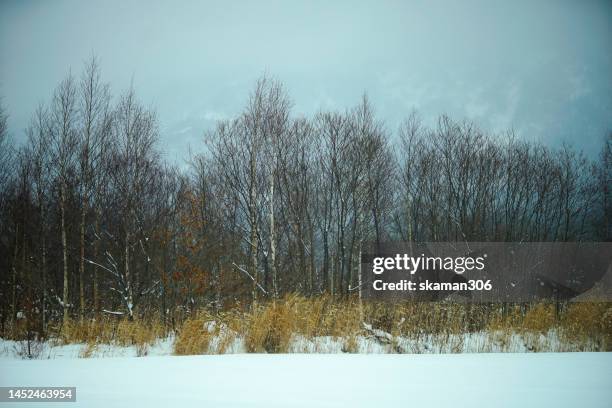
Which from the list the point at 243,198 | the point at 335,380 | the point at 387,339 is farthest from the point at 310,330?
the point at 243,198

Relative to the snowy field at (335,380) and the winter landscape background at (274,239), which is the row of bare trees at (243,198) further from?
the snowy field at (335,380)

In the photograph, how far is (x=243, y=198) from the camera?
12.5 metres

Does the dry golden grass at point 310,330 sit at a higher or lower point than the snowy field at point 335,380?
lower

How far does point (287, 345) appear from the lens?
18.6 ft

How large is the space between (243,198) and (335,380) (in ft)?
32.7

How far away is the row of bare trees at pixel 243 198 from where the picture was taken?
962 centimetres

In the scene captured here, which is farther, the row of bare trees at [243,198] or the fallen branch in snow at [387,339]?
the row of bare trees at [243,198]

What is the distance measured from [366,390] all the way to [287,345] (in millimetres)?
3231

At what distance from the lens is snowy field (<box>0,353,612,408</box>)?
243 centimetres

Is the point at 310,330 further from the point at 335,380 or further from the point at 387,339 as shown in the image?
the point at 335,380

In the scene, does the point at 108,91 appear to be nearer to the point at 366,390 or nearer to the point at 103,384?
the point at 103,384

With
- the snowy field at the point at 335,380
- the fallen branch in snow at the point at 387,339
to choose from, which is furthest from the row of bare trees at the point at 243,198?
the snowy field at the point at 335,380

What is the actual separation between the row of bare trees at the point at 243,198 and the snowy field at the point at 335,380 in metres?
5.64

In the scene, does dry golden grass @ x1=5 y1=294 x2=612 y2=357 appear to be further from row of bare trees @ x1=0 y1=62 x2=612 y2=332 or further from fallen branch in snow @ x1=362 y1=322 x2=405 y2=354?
row of bare trees @ x1=0 y1=62 x2=612 y2=332
